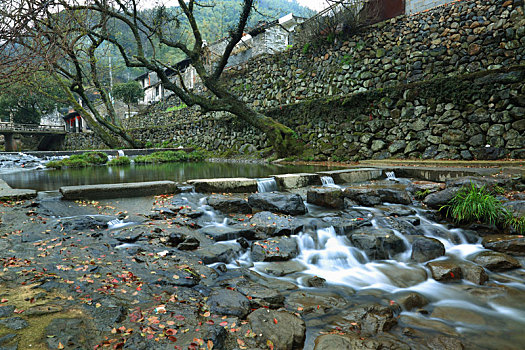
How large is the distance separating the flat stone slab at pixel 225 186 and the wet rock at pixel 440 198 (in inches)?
127

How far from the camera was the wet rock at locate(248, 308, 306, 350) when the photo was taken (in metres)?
1.94

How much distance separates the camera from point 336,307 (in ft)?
8.59

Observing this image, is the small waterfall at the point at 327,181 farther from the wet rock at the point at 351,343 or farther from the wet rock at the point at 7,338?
the wet rock at the point at 7,338

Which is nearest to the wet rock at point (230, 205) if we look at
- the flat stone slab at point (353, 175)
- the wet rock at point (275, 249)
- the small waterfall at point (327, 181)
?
the wet rock at point (275, 249)

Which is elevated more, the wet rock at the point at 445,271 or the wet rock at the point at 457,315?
the wet rock at the point at 445,271

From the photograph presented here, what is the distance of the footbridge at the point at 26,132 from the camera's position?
1137 inches

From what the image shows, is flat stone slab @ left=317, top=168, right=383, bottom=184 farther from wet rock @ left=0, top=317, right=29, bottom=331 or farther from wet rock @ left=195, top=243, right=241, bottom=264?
wet rock @ left=0, top=317, right=29, bottom=331

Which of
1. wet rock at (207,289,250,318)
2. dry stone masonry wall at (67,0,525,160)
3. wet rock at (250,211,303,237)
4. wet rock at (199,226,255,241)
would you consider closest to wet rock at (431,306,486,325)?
wet rock at (207,289,250,318)

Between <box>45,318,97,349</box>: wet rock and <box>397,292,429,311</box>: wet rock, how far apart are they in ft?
8.33

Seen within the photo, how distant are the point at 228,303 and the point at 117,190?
12.6ft

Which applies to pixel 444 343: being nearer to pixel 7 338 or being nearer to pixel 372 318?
pixel 372 318

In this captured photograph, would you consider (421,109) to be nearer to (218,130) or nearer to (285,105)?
(285,105)

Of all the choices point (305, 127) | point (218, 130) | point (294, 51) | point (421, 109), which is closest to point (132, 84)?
point (218, 130)

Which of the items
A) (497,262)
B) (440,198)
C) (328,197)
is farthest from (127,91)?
(497,262)
